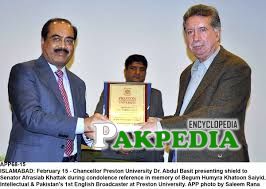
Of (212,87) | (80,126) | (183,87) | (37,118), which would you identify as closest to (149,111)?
(183,87)

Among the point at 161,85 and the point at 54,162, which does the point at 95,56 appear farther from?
the point at 54,162

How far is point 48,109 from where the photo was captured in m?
2.83

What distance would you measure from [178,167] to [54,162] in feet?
2.81

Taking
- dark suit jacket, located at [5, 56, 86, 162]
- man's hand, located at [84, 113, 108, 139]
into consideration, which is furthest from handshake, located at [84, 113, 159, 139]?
dark suit jacket, located at [5, 56, 86, 162]

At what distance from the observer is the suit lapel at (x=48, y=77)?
2848 mm

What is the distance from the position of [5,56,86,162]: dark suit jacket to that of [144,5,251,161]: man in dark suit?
71 centimetres

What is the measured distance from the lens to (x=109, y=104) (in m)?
3.14

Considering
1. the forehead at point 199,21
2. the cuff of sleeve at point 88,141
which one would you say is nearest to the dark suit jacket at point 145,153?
the cuff of sleeve at point 88,141

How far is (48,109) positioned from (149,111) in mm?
1262

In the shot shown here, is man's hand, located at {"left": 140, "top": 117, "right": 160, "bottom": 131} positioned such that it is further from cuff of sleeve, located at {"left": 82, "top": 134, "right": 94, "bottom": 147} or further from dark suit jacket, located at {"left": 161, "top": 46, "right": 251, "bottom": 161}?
cuff of sleeve, located at {"left": 82, "top": 134, "right": 94, "bottom": 147}

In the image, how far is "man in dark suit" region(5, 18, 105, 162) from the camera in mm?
2744

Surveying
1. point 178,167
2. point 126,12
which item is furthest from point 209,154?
point 126,12

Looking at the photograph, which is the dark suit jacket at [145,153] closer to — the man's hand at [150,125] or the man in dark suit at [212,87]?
the man's hand at [150,125]

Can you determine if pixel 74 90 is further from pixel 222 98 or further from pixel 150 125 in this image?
pixel 222 98
